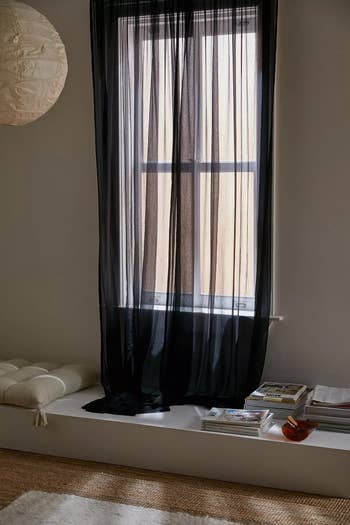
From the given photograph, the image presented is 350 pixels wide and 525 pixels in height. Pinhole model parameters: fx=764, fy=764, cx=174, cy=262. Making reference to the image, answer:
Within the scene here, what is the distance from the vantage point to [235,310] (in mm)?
4352

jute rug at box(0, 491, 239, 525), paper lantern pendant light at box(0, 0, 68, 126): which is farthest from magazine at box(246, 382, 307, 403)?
paper lantern pendant light at box(0, 0, 68, 126)

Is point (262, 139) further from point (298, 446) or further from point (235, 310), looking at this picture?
point (298, 446)

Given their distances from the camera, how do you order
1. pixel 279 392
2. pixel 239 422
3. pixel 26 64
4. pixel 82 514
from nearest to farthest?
pixel 26 64, pixel 82 514, pixel 239 422, pixel 279 392

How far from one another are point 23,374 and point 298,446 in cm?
172

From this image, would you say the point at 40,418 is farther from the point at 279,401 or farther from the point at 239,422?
the point at 279,401

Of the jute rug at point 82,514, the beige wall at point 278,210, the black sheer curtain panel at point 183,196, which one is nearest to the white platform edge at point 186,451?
the black sheer curtain panel at point 183,196

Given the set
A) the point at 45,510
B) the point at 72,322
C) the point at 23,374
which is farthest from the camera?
the point at 72,322

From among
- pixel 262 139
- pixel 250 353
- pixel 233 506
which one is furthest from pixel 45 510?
pixel 262 139

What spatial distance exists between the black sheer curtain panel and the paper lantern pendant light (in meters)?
1.45

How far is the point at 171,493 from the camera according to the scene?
3682mm

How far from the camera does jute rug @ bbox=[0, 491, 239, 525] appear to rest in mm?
3371

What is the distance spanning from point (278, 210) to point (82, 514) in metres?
1.96

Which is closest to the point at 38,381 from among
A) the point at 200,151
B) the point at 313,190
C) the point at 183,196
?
the point at 183,196

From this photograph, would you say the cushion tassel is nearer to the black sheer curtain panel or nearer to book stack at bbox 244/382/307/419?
the black sheer curtain panel
